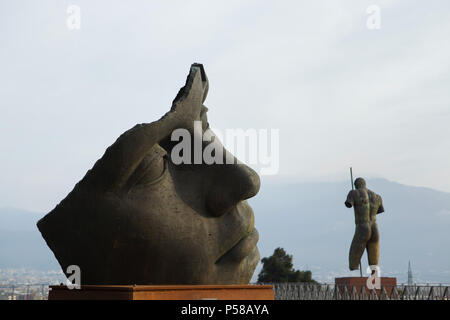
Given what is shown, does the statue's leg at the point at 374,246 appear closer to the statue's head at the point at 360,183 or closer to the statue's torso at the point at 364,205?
the statue's torso at the point at 364,205

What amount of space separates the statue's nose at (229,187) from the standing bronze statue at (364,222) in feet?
30.6

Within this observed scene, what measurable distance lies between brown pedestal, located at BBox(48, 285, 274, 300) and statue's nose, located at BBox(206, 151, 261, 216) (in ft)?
3.33

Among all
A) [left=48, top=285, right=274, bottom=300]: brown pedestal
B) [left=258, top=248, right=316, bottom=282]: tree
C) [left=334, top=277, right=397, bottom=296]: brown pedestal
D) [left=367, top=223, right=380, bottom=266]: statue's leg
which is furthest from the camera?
[left=258, top=248, right=316, bottom=282]: tree

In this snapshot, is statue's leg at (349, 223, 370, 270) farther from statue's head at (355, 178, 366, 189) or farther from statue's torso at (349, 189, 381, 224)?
statue's head at (355, 178, 366, 189)

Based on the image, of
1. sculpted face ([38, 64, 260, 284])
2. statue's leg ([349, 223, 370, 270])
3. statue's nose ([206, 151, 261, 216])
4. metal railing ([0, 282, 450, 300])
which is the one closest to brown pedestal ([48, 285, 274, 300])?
sculpted face ([38, 64, 260, 284])

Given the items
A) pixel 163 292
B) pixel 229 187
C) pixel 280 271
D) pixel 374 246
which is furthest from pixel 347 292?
pixel 280 271

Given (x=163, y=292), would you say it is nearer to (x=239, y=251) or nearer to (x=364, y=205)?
(x=239, y=251)

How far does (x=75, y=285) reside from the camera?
6578 millimetres

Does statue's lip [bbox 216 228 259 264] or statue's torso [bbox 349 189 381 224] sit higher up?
statue's torso [bbox 349 189 381 224]

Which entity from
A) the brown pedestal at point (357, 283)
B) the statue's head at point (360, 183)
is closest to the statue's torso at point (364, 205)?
the statue's head at point (360, 183)

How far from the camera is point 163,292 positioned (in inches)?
237

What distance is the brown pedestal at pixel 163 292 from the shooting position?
5775 millimetres

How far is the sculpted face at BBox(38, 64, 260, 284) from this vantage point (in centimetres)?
642
